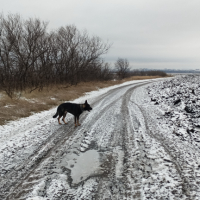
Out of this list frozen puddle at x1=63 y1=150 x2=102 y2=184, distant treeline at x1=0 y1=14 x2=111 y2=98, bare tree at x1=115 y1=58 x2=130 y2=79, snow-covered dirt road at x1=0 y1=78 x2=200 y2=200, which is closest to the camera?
snow-covered dirt road at x1=0 y1=78 x2=200 y2=200

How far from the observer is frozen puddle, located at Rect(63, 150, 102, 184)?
3269 mm

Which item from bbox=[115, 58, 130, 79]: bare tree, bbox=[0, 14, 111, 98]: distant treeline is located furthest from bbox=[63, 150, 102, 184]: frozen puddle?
bbox=[115, 58, 130, 79]: bare tree

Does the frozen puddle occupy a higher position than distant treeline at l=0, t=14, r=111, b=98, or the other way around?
distant treeline at l=0, t=14, r=111, b=98

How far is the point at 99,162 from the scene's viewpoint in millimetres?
3805

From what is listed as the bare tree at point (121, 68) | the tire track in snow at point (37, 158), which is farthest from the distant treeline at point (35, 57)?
the bare tree at point (121, 68)

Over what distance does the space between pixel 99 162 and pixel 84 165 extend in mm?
383

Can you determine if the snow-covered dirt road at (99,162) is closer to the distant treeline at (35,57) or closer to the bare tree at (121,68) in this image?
the distant treeline at (35,57)

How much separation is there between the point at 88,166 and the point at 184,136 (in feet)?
11.4

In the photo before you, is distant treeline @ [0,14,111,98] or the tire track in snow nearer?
the tire track in snow

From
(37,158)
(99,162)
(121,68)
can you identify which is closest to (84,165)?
(99,162)

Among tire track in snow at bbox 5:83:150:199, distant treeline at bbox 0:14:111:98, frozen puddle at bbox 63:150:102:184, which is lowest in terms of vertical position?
frozen puddle at bbox 63:150:102:184

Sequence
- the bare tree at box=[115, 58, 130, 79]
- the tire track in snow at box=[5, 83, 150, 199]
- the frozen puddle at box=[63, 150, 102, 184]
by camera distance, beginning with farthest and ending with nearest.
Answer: the bare tree at box=[115, 58, 130, 79], the frozen puddle at box=[63, 150, 102, 184], the tire track in snow at box=[5, 83, 150, 199]

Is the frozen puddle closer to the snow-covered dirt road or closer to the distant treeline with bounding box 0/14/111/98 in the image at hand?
the snow-covered dirt road

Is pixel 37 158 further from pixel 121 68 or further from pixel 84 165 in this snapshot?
pixel 121 68
